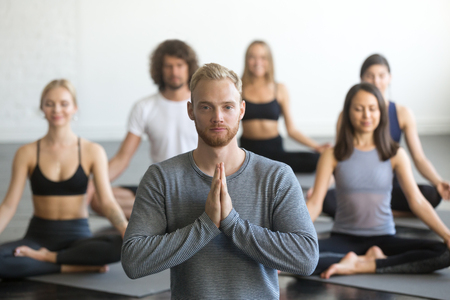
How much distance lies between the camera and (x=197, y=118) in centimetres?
149

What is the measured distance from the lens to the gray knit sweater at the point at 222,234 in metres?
1.44

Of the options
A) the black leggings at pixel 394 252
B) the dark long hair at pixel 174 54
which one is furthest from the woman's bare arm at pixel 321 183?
the dark long hair at pixel 174 54

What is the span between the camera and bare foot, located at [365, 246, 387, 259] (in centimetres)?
279

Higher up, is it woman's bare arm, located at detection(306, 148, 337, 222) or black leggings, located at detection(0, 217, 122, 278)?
woman's bare arm, located at detection(306, 148, 337, 222)

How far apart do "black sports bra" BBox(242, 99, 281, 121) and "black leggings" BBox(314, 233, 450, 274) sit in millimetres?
1698

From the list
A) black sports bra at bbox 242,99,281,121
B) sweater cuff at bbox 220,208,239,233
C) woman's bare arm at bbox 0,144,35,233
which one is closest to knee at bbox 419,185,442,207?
black sports bra at bbox 242,99,281,121

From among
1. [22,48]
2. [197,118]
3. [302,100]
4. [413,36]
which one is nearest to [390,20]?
[413,36]

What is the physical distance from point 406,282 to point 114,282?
133 centimetres

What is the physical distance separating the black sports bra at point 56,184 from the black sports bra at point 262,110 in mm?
1809

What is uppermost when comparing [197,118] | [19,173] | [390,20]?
[390,20]

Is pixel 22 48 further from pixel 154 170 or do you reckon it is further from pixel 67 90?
pixel 154 170

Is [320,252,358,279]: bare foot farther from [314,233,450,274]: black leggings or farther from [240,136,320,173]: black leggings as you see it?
[240,136,320,173]: black leggings

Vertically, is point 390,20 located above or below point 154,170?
above

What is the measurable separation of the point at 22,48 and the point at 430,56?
5704mm
